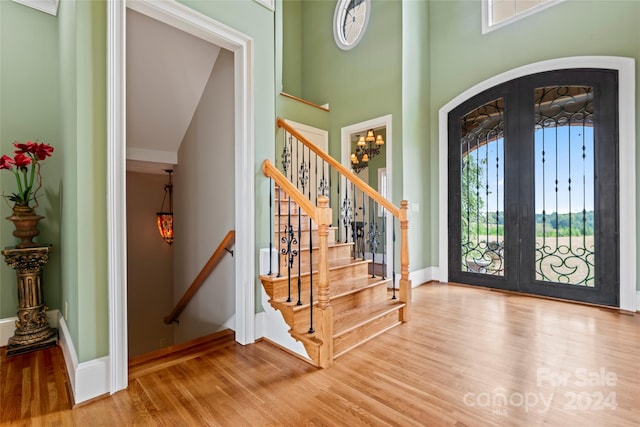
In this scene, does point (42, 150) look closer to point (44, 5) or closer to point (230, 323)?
point (44, 5)

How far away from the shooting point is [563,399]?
172 centimetres

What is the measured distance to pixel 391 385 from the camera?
1.87 meters

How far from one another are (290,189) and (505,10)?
4.07m

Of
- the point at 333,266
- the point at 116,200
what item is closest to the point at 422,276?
the point at 333,266

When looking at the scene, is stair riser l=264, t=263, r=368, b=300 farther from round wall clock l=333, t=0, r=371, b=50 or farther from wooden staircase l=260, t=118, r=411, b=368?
round wall clock l=333, t=0, r=371, b=50

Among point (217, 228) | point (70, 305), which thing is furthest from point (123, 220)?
point (217, 228)

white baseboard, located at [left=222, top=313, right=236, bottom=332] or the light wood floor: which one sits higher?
the light wood floor

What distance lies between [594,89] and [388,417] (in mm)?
4109

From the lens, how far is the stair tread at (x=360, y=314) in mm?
2396

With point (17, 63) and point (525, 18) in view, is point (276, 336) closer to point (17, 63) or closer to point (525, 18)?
point (17, 63)

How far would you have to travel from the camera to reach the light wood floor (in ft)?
5.22

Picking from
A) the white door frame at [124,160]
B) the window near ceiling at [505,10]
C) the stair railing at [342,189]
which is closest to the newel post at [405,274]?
the stair railing at [342,189]

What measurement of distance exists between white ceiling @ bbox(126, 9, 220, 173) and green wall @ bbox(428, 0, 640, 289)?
331 cm

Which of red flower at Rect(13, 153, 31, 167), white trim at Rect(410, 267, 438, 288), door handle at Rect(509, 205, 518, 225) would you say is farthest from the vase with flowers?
door handle at Rect(509, 205, 518, 225)
